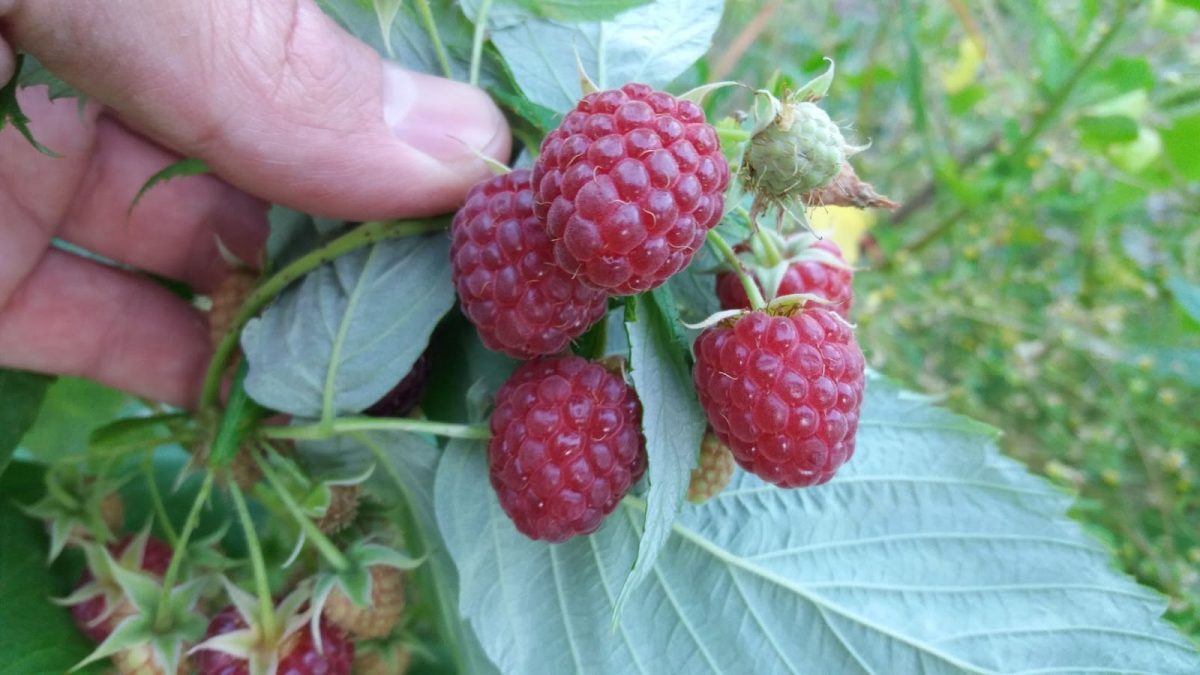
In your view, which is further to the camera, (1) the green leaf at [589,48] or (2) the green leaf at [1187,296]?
(2) the green leaf at [1187,296]

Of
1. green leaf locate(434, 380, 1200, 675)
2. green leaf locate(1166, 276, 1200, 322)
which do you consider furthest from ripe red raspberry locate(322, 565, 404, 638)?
green leaf locate(1166, 276, 1200, 322)

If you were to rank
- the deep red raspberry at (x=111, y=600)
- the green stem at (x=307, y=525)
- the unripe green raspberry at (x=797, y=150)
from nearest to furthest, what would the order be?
the unripe green raspberry at (x=797, y=150)
the green stem at (x=307, y=525)
the deep red raspberry at (x=111, y=600)

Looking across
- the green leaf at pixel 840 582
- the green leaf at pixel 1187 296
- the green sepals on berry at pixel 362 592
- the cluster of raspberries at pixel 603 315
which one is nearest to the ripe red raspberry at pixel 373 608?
the green sepals on berry at pixel 362 592

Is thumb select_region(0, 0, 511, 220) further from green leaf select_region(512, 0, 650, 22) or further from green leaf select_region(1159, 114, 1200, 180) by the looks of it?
green leaf select_region(1159, 114, 1200, 180)

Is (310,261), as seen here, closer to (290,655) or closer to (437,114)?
(437,114)

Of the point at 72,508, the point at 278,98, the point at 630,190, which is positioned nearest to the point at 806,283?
the point at 630,190

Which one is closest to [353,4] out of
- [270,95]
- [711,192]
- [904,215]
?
[270,95]

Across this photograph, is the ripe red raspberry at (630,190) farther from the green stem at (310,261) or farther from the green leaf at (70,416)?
the green leaf at (70,416)
